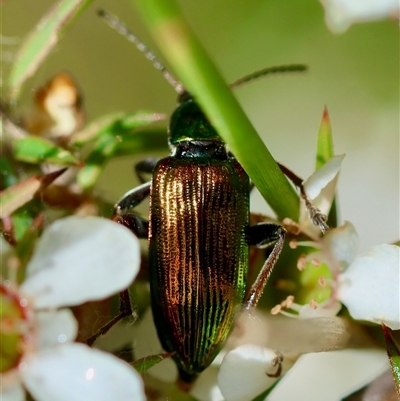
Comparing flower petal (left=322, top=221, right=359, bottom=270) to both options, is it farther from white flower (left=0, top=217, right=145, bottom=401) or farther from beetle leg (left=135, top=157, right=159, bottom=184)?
beetle leg (left=135, top=157, right=159, bottom=184)

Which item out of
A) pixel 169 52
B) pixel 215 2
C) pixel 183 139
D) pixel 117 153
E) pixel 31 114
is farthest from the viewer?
pixel 215 2

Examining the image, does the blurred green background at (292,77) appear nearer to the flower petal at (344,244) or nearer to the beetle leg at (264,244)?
the beetle leg at (264,244)


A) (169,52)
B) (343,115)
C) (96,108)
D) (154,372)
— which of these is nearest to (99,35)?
(96,108)

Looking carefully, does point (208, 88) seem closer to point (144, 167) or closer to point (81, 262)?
point (81, 262)

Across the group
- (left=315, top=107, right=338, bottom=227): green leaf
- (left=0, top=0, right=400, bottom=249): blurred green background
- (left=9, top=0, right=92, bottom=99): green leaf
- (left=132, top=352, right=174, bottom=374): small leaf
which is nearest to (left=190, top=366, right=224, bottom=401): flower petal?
(left=132, top=352, right=174, bottom=374): small leaf

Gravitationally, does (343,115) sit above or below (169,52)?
below

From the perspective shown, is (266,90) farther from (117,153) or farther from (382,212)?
(117,153)

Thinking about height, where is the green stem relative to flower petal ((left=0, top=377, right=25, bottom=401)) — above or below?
above

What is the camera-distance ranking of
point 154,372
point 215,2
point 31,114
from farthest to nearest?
point 215,2 → point 31,114 → point 154,372
